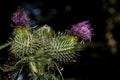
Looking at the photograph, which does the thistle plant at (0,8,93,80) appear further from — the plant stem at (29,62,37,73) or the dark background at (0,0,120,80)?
the dark background at (0,0,120,80)

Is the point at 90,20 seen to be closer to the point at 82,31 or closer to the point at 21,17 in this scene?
the point at 82,31

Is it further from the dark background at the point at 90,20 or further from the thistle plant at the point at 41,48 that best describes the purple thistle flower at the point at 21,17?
the dark background at the point at 90,20

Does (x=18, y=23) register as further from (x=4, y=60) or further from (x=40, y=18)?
(x=40, y=18)

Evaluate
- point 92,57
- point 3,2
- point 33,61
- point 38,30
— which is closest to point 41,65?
point 33,61

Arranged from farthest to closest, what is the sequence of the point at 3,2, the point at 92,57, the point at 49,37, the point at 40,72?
1. the point at 92,57
2. the point at 3,2
3. the point at 49,37
4. the point at 40,72

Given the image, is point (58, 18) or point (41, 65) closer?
point (41, 65)
